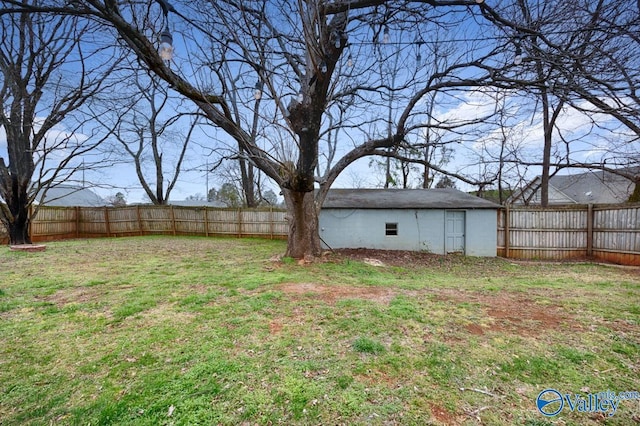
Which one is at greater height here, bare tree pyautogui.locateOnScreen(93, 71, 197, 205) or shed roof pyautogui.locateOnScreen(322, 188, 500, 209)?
bare tree pyautogui.locateOnScreen(93, 71, 197, 205)

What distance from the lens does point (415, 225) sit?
9.88m

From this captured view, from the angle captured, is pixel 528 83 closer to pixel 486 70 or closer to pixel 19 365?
pixel 486 70

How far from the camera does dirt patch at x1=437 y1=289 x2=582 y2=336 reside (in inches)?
122

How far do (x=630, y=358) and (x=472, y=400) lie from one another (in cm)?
186

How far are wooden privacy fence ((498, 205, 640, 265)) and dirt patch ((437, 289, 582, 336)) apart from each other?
21.0 ft

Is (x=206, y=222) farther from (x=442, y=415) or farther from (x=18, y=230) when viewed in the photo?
(x=442, y=415)

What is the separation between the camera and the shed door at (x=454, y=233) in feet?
32.2

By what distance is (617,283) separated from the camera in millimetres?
5316

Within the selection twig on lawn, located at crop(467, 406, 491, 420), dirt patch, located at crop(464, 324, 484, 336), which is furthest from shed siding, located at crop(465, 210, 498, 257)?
twig on lawn, located at crop(467, 406, 491, 420)

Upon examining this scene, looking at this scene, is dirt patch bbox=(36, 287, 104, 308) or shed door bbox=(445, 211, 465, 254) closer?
dirt patch bbox=(36, 287, 104, 308)

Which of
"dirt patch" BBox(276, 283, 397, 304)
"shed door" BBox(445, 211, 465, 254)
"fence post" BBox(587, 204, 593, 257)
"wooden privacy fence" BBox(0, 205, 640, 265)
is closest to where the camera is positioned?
"dirt patch" BBox(276, 283, 397, 304)

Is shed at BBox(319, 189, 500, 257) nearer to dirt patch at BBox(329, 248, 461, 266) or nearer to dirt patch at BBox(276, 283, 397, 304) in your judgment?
dirt patch at BBox(329, 248, 461, 266)

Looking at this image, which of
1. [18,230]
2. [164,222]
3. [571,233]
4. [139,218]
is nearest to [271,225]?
[164,222]

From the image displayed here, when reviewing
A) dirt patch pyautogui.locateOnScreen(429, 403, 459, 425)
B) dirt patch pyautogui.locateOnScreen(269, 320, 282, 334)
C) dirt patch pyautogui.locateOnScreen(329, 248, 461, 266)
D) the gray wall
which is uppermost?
the gray wall
